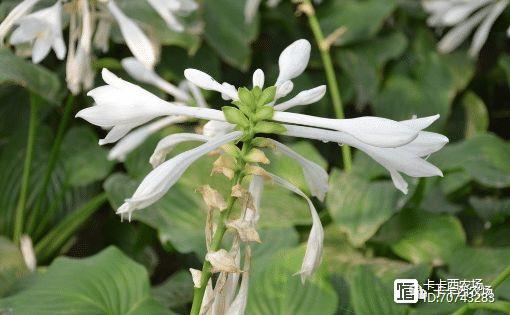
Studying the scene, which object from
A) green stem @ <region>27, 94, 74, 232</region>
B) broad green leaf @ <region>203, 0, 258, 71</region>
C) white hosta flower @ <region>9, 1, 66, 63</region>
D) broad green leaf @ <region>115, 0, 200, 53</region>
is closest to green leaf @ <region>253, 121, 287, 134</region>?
white hosta flower @ <region>9, 1, 66, 63</region>

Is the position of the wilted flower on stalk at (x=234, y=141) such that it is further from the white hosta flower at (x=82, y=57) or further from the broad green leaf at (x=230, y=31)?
the broad green leaf at (x=230, y=31)

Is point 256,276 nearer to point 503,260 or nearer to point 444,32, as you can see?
point 503,260

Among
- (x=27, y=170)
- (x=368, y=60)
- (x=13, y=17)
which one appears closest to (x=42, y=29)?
(x=13, y=17)

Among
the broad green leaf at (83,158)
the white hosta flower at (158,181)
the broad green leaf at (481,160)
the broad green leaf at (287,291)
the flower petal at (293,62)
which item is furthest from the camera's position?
the broad green leaf at (83,158)

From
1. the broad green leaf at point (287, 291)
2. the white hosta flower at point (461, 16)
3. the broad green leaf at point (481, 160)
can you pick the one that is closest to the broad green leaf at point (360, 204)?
the broad green leaf at point (481, 160)

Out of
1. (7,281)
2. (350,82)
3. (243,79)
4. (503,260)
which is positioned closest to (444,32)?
(350,82)
